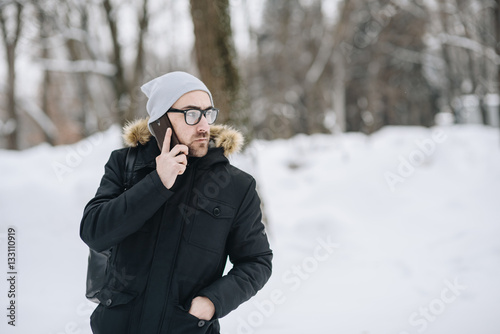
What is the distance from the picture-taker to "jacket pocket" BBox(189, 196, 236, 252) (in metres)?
1.70

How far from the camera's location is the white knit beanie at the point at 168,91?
1.75m

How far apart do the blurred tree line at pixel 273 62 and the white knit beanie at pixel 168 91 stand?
10.4ft

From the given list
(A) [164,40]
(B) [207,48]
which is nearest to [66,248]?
(B) [207,48]

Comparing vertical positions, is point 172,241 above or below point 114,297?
above

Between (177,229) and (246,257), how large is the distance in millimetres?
352

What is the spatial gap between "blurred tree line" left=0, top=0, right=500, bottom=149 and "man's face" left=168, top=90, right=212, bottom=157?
327 cm

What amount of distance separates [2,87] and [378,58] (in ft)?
63.7

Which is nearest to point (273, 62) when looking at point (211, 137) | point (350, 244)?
point (350, 244)

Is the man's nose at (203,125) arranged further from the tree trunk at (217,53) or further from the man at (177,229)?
the tree trunk at (217,53)

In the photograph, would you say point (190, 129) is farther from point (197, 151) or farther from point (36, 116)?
point (36, 116)

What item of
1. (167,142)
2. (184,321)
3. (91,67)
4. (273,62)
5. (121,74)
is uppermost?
(167,142)

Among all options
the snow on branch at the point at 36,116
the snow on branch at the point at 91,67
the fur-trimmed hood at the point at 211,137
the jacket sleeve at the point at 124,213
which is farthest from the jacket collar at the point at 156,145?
the snow on branch at the point at 36,116

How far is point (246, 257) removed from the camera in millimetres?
1795

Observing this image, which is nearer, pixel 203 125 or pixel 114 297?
pixel 114 297
